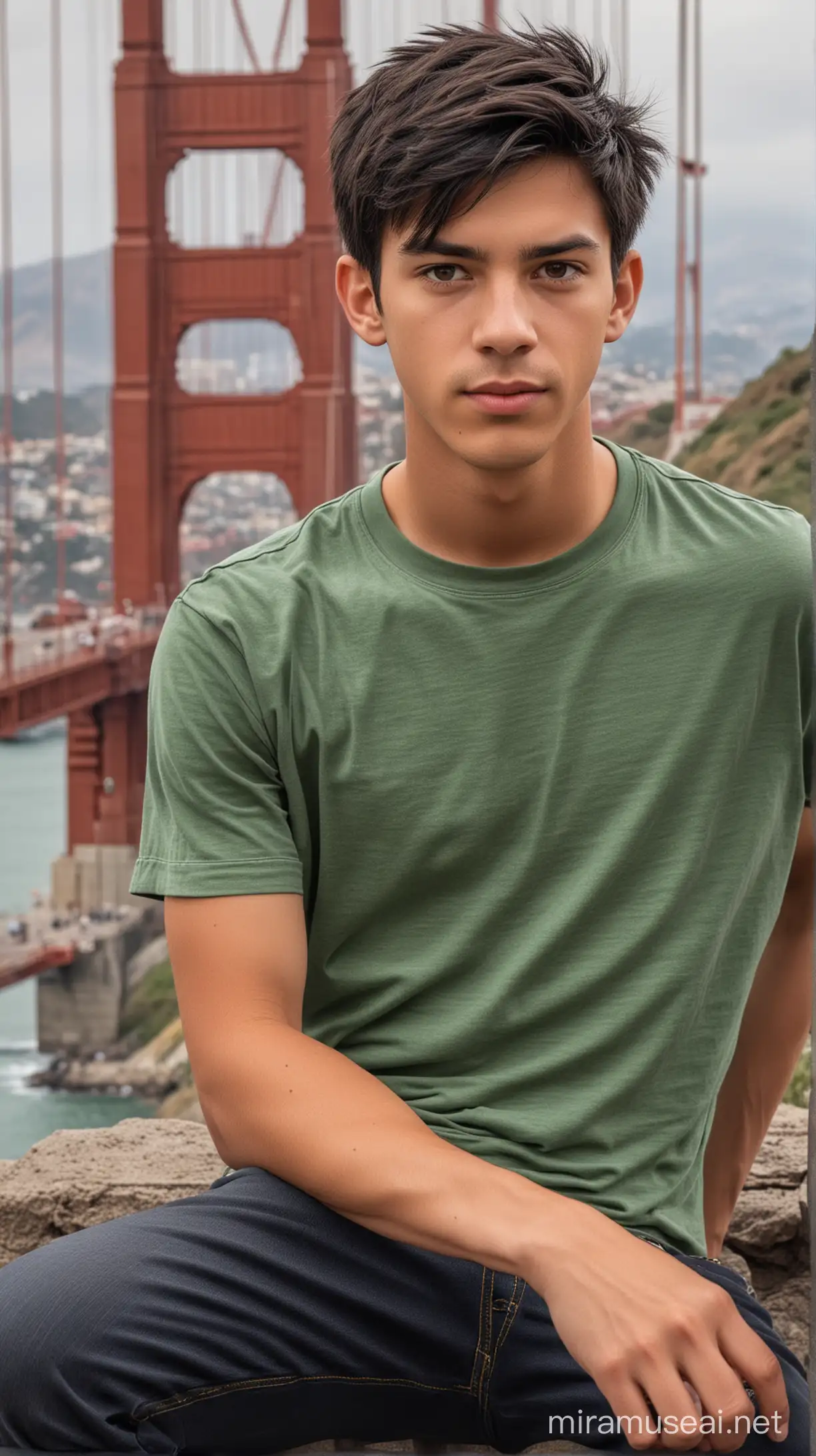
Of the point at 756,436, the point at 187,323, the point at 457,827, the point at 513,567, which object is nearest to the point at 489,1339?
the point at 457,827

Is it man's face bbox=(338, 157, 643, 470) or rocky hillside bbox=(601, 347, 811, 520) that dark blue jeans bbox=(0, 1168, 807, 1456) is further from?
rocky hillside bbox=(601, 347, 811, 520)

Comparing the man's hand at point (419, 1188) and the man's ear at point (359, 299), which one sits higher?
the man's ear at point (359, 299)

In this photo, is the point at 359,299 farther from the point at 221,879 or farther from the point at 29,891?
the point at 29,891

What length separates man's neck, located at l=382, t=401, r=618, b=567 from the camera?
0.93 m

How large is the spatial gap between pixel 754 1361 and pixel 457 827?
308mm

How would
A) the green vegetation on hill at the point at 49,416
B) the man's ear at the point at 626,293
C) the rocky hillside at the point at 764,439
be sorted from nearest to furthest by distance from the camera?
the man's ear at the point at 626,293, the rocky hillside at the point at 764,439, the green vegetation on hill at the point at 49,416

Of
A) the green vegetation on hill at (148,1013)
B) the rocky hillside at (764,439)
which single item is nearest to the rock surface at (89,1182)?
the rocky hillside at (764,439)

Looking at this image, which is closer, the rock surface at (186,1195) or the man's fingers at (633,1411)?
the man's fingers at (633,1411)

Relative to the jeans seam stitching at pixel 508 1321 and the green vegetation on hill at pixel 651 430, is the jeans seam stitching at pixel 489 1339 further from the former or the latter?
the green vegetation on hill at pixel 651 430

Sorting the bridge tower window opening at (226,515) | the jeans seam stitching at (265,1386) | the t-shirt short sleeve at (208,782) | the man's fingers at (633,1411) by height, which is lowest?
the bridge tower window opening at (226,515)

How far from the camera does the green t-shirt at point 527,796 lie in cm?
92

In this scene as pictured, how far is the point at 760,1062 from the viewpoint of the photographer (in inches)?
44.1

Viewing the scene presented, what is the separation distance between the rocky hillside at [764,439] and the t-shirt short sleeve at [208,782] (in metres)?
8.76

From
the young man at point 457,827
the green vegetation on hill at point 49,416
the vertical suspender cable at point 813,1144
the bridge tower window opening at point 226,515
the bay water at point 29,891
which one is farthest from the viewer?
the green vegetation on hill at point 49,416
